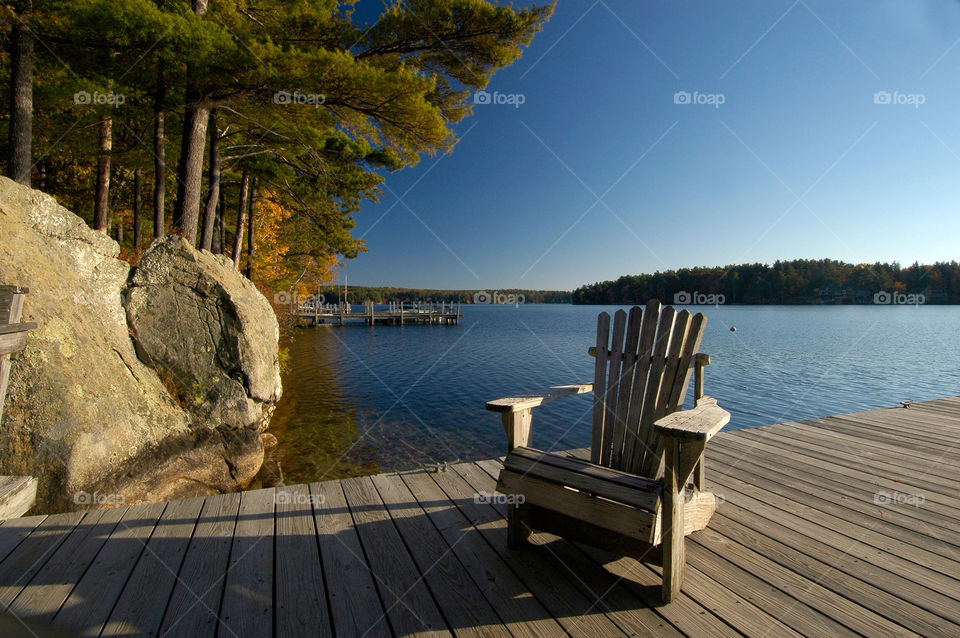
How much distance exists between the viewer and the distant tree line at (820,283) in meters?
64.7

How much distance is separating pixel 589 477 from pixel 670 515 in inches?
15.0

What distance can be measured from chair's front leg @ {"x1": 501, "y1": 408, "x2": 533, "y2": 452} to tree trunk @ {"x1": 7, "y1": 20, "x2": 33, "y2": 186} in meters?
8.91

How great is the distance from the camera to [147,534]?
2498 millimetres

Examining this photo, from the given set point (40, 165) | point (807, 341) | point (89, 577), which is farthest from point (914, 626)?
point (807, 341)

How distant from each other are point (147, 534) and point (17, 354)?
2.21 meters

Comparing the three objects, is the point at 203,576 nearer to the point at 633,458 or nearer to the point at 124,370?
the point at 633,458

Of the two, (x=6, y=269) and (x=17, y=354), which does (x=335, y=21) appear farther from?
(x=17, y=354)

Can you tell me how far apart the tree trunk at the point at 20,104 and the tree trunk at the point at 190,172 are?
202cm

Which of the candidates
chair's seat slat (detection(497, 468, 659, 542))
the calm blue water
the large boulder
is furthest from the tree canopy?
chair's seat slat (detection(497, 468, 659, 542))

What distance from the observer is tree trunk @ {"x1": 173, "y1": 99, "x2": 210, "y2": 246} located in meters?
7.62

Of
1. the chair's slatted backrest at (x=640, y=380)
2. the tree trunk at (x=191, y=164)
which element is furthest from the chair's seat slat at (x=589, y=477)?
the tree trunk at (x=191, y=164)

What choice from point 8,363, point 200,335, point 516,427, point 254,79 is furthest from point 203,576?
point 254,79

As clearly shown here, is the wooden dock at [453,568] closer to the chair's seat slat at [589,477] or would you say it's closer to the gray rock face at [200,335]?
the chair's seat slat at [589,477]

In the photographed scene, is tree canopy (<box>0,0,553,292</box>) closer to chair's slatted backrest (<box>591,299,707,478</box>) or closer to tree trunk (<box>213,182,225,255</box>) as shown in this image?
tree trunk (<box>213,182,225,255</box>)
